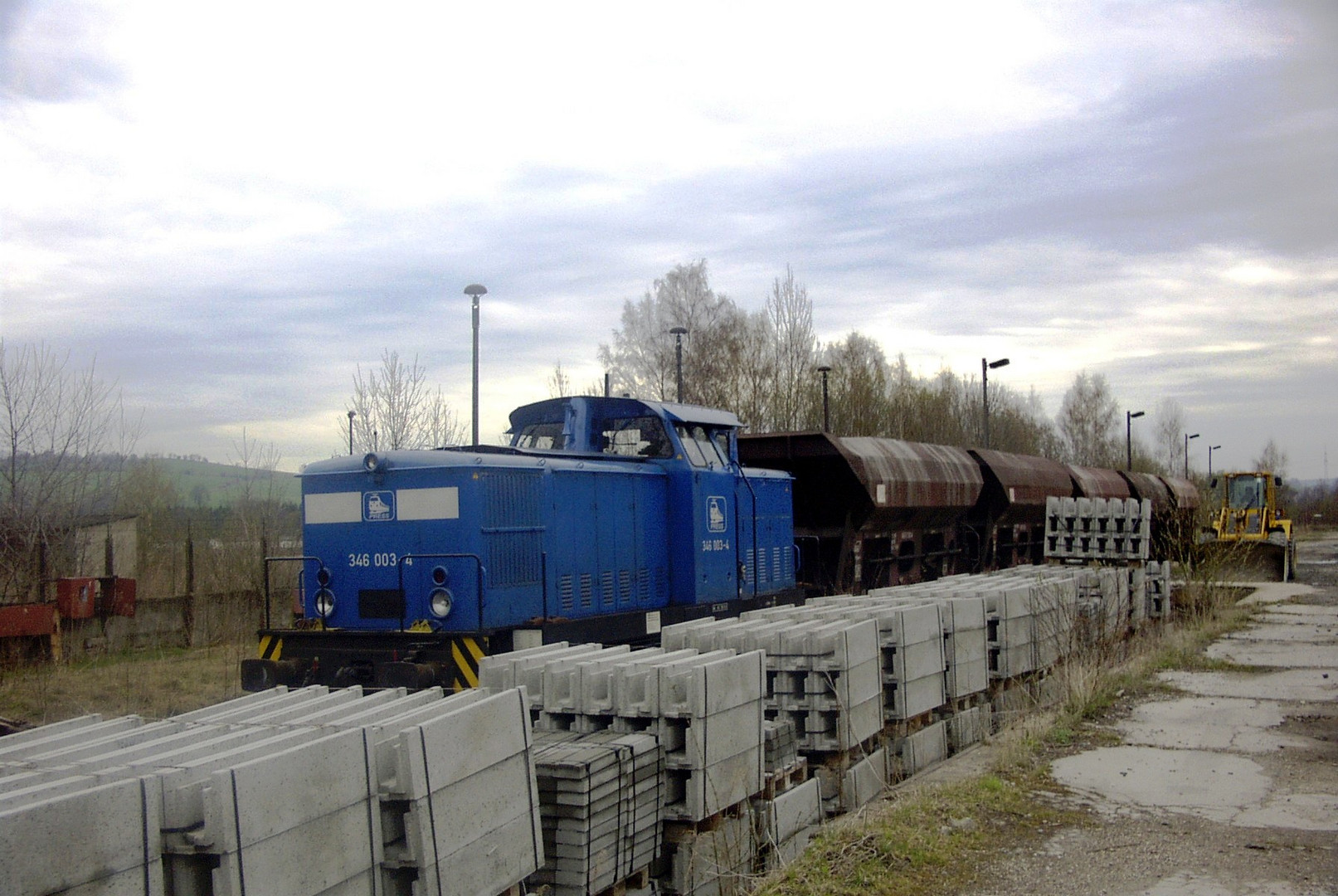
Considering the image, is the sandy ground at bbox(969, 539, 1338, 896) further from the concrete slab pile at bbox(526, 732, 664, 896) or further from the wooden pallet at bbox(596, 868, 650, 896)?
the concrete slab pile at bbox(526, 732, 664, 896)

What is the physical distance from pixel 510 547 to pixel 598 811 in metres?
4.54

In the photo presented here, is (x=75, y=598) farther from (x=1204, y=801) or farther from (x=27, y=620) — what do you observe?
(x=1204, y=801)

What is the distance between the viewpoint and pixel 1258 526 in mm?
33438

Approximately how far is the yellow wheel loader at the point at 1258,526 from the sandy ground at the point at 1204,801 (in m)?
19.5

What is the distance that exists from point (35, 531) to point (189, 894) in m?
14.4

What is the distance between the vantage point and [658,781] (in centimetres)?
539

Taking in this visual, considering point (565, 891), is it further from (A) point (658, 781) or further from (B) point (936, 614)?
(B) point (936, 614)

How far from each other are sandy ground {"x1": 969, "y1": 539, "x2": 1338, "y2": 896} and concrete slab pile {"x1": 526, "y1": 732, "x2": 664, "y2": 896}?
1965mm

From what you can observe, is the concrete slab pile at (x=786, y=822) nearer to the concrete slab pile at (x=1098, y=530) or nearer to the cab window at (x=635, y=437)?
the cab window at (x=635, y=437)

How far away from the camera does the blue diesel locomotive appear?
8.88 m

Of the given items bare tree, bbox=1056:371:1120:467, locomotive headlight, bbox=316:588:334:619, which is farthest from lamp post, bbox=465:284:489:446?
bare tree, bbox=1056:371:1120:467

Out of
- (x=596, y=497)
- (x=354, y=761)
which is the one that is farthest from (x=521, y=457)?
(x=354, y=761)

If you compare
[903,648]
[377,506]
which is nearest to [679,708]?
[903,648]

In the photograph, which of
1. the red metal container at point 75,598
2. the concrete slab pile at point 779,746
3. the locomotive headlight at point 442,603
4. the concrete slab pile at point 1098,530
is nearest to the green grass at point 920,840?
the concrete slab pile at point 779,746
